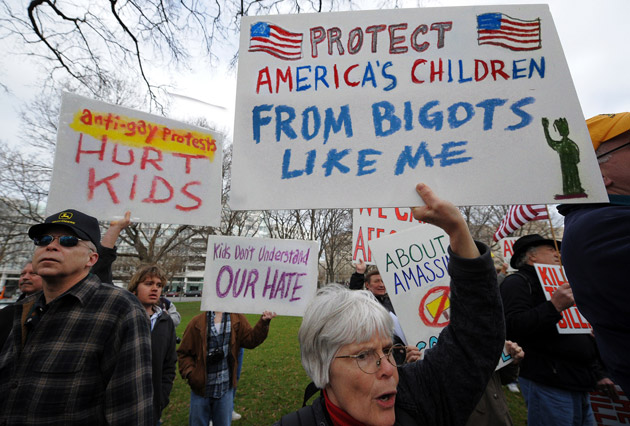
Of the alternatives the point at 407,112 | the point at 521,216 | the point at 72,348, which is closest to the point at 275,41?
the point at 407,112

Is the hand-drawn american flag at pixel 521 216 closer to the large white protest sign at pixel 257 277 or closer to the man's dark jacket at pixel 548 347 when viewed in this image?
the man's dark jacket at pixel 548 347

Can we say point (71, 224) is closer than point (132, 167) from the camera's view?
Yes

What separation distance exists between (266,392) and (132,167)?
5723 millimetres

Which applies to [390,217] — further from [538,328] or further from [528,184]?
[528,184]

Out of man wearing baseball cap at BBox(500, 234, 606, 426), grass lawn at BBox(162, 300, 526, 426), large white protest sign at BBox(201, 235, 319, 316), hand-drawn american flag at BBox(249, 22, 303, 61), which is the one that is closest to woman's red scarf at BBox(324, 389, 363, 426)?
hand-drawn american flag at BBox(249, 22, 303, 61)

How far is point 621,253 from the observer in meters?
1.05

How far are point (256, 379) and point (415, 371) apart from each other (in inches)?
261

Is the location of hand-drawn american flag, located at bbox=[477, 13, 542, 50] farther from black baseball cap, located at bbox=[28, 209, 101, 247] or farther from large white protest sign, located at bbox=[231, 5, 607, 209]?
black baseball cap, located at bbox=[28, 209, 101, 247]

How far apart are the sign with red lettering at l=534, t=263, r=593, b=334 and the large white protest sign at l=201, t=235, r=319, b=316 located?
203 cm

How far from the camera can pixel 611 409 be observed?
8.92ft

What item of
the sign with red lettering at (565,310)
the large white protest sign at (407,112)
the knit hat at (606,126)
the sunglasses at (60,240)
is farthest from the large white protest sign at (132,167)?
the sign with red lettering at (565,310)

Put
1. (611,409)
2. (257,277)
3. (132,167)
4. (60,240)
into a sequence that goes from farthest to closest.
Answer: (257,277) → (611,409) → (132,167) → (60,240)

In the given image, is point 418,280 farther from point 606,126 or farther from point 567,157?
point 606,126

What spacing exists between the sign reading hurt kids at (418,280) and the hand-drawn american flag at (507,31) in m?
1.39
